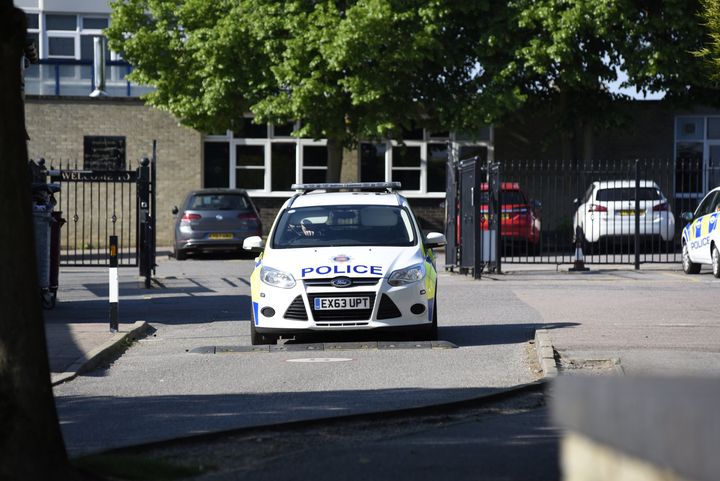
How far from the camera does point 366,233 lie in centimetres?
1413

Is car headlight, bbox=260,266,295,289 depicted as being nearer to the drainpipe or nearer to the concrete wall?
the concrete wall

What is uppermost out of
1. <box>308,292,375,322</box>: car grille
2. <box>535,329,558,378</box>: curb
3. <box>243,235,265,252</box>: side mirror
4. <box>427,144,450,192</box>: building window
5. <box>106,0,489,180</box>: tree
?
<box>106,0,489,180</box>: tree

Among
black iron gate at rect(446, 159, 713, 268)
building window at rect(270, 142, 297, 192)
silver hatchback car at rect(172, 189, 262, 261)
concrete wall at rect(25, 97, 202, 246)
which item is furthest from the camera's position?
building window at rect(270, 142, 297, 192)

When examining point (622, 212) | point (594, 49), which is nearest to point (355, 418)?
point (622, 212)

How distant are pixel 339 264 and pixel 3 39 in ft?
23.4

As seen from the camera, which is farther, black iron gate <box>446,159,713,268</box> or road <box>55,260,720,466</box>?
black iron gate <box>446,159,713,268</box>

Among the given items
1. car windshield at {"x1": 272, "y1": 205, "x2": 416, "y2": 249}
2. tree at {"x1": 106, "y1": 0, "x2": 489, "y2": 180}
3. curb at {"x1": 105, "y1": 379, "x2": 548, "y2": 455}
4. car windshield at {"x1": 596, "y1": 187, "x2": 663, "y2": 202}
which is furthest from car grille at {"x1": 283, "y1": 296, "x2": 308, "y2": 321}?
tree at {"x1": 106, "y1": 0, "x2": 489, "y2": 180}

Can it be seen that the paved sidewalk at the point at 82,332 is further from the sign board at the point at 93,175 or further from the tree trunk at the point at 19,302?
the tree trunk at the point at 19,302

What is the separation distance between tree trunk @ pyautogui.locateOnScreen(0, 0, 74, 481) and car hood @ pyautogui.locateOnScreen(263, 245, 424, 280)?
681 cm

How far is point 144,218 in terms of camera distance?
2142cm

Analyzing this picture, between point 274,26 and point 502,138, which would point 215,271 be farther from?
point 502,138

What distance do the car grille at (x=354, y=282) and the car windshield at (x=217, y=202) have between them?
17.6m

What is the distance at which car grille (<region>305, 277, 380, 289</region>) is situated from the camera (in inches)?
512

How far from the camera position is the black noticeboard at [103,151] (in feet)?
127
